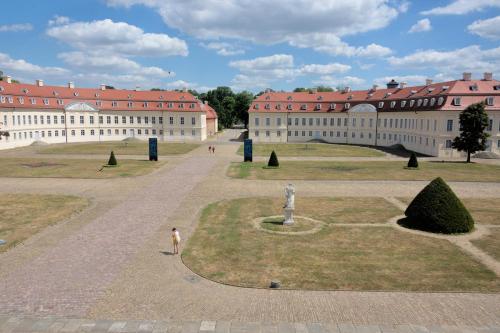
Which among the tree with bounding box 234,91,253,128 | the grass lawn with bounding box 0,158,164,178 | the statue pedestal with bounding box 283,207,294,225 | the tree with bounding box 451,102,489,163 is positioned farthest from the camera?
the tree with bounding box 234,91,253,128

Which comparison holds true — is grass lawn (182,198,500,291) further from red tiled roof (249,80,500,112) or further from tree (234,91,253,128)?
tree (234,91,253,128)

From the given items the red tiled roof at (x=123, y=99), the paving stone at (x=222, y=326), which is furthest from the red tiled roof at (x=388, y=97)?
the paving stone at (x=222, y=326)

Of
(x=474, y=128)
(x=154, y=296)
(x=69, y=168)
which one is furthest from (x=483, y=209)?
(x=69, y=168)

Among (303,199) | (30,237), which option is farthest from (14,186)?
(303,199)

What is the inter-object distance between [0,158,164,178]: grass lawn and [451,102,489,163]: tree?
36143mm

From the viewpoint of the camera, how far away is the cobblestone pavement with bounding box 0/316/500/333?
10.9 metres

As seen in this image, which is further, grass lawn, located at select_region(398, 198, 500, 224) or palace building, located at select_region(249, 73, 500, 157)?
palace building, located at select_region(249, 73, 500, 157)

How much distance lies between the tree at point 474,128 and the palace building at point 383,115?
5.35 meters

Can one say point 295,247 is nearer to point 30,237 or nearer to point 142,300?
point 142,300

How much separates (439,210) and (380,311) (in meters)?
10.1

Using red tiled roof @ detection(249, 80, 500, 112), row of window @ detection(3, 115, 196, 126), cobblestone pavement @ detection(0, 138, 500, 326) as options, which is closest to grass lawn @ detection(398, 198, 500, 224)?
cobblestone pavement @ detection(0, 138, 500, 326)

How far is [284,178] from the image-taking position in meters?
36.4

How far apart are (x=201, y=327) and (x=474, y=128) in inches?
1851

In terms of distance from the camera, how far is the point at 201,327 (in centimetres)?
1104
